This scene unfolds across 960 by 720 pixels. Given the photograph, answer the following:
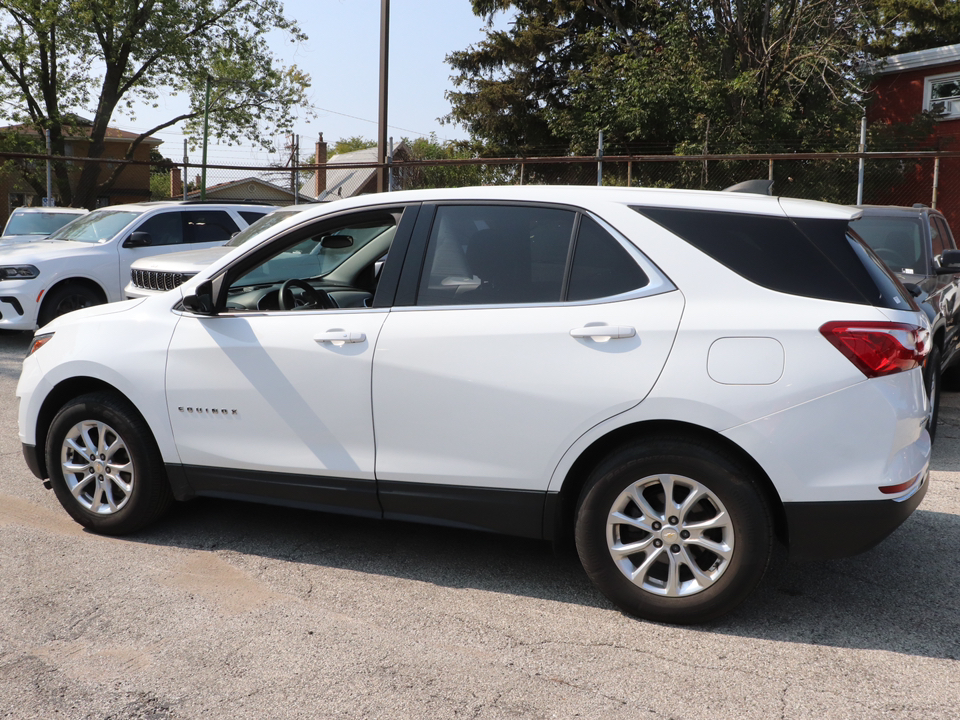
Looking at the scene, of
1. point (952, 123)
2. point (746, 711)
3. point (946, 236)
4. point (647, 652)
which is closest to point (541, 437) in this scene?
point (647, 652)

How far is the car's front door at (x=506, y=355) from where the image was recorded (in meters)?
3.50

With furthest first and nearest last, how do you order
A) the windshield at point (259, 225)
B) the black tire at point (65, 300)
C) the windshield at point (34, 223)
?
the windshield at point (34, 223) < the black tire at point (65, 300) < the windshield at point (259, 225)

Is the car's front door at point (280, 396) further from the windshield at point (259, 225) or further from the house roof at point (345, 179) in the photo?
the house roof at point (345, 179)

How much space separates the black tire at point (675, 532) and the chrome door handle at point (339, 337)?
115 cm

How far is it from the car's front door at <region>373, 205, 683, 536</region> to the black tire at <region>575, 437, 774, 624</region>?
0.71 ft

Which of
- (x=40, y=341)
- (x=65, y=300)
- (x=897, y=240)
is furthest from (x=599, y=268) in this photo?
(x=65, y=300)

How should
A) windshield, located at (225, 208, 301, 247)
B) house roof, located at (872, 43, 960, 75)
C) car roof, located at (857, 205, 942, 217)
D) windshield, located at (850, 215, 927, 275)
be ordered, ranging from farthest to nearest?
house roof, located at (872, 43, 960, 75) → windshield, located at (225, 208, 301, 247) → car roof, located at (857, 205, 942, 217) → windshield, located at (850, 215, 927, 275)

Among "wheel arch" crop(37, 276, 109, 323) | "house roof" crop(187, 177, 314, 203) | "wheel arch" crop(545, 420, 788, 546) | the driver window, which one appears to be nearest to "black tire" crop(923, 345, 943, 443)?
"wheel arch" crop(545, 420, 788, 546)

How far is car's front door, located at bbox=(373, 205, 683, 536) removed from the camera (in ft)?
11.5

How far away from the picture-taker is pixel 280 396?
159 inches

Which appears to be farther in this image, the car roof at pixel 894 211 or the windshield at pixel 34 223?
the windshield at pixel 34 223

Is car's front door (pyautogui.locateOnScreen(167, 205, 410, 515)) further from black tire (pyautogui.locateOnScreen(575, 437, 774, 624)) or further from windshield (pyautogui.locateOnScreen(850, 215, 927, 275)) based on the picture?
windshield (pyautogui.locateOnScreen(850, 215, 927, 275))

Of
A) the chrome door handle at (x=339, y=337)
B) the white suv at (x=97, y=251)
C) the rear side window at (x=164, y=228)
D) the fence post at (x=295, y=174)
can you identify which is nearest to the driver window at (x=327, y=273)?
the chrome door handle at (x=339, y=337)

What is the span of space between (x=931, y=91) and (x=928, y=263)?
1887cm
